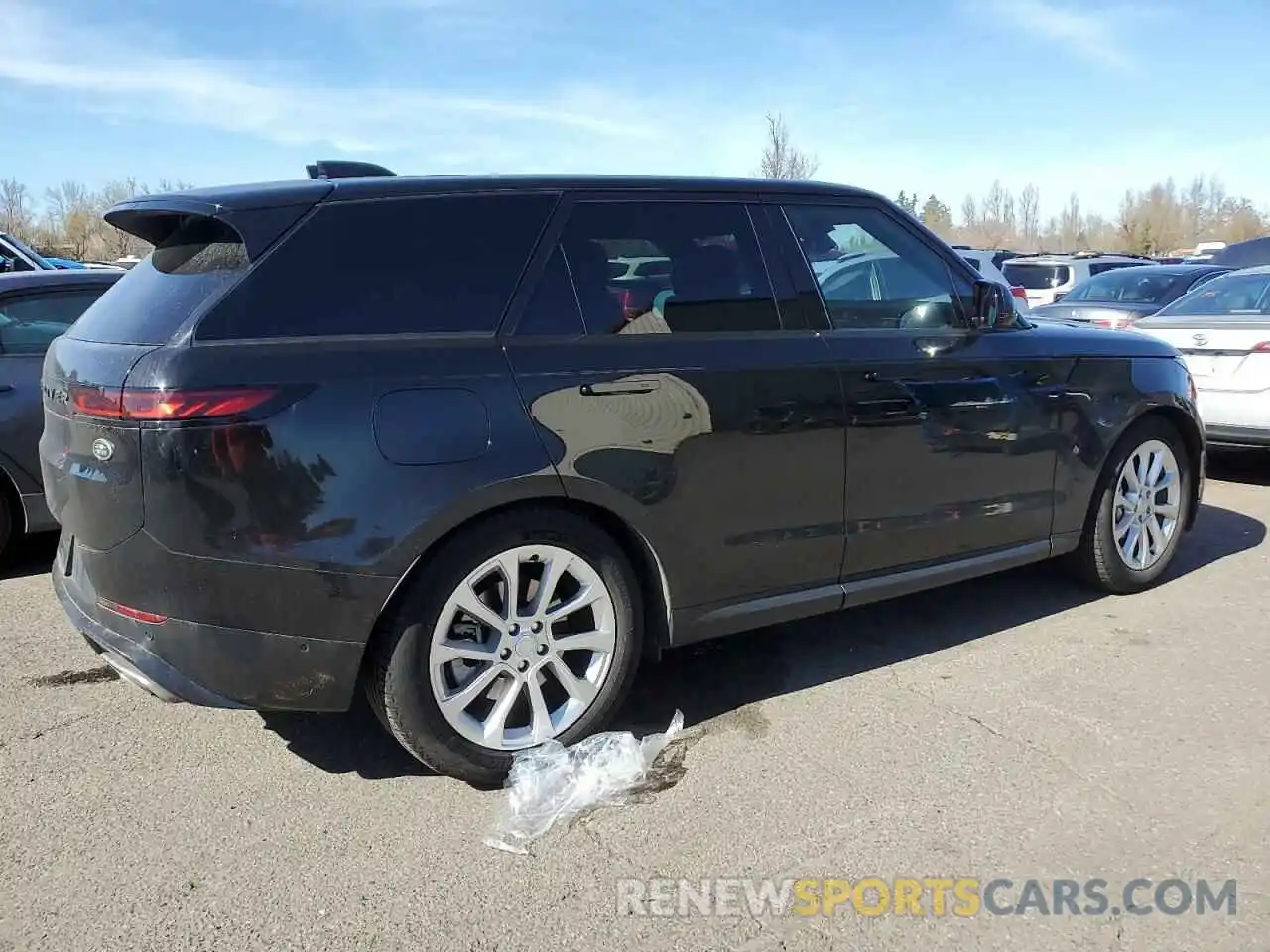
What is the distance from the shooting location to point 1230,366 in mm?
7262

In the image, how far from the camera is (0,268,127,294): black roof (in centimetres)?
538

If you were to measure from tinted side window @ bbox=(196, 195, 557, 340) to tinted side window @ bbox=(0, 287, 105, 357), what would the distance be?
9.56 ft

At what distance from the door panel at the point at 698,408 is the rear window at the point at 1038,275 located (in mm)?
15239

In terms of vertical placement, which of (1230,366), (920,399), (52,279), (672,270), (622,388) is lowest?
(1230,366)

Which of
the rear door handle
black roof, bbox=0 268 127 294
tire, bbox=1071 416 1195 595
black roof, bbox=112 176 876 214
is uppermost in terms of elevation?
black roof, bbox=112 176 876 214

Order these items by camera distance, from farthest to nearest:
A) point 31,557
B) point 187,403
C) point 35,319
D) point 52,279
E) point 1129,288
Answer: point 1129,288 → point 31,557 → point 52,279 → point 35,319 → point 187,403

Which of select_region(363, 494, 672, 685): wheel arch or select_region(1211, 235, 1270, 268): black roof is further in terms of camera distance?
select_region(1211, 235, 1270, 268): black roof

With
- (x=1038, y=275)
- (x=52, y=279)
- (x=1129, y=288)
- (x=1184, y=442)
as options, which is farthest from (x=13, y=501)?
(x=1038, y=275)

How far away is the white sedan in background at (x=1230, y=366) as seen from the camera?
7.09 m

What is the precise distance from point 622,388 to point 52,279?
12.4 ft

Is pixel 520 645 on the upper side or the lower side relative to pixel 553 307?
lower

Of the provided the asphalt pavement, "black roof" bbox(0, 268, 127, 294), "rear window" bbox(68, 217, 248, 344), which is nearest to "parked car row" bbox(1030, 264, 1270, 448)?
the asphalt pavement

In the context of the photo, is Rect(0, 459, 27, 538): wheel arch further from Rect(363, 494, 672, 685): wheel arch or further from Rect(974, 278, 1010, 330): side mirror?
Rect(974, 278, 1010, 330): side mirror

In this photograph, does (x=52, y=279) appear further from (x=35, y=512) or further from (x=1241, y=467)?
(x=1241, y=467)
